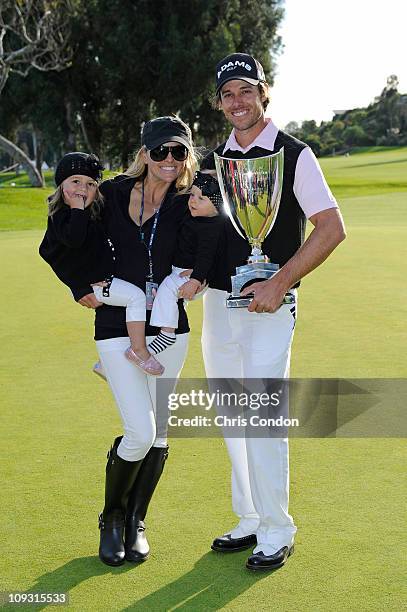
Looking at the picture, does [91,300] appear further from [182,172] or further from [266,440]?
[266,440]

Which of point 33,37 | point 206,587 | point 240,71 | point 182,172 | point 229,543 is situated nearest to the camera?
point 206,587

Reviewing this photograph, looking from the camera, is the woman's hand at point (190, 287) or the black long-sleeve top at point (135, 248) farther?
the black long-sleeve top at point (135, 248)

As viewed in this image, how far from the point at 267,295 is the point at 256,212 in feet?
1.07

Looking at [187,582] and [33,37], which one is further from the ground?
[33,37]

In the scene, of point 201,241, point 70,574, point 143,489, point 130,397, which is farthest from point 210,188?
point 70,574

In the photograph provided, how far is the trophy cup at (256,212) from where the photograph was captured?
11.1 feet

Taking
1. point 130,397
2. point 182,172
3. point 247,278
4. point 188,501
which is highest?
point 182,172

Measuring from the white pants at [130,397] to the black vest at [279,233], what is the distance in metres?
0.43

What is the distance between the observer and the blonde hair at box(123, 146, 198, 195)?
3.68 meters

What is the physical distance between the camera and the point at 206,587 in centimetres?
322

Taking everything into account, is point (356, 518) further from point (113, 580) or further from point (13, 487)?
point (13, 487)

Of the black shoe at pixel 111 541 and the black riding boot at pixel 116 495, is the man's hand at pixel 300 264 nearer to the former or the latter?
the black riding boot at pixel 116 495

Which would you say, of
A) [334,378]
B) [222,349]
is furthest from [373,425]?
[222,349]

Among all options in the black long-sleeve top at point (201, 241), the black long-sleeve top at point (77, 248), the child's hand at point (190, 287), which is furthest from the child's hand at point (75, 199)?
the child's hand at point (190, 287)
